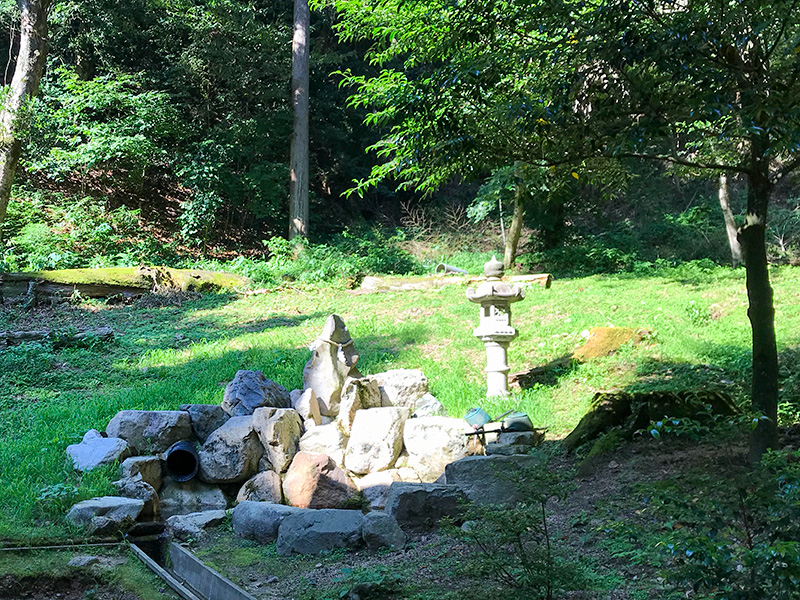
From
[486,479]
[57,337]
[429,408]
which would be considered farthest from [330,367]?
[57,337]

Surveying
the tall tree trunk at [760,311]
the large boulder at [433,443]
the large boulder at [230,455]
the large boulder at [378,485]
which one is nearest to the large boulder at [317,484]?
the large boulder at [378,485]

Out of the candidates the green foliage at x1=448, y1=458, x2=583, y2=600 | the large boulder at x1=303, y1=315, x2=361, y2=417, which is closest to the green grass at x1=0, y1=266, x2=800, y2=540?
the large boulder at x1=303, y1=315, x2=361, y2=417

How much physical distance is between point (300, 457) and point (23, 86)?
32.6ft

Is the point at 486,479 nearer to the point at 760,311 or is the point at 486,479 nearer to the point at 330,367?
the point at 760,311

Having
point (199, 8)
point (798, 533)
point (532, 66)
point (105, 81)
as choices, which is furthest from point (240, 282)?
point (798, 533)

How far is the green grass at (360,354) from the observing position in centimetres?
681

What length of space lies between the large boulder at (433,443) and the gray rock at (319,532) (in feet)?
5.19

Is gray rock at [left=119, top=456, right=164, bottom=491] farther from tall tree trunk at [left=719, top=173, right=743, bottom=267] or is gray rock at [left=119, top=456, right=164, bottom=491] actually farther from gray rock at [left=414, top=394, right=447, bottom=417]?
tall tree trunk at [left=719, top=173, right=743, bottom=267]

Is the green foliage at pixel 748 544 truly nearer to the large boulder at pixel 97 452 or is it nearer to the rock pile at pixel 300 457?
the rock pile at pixel 300 457

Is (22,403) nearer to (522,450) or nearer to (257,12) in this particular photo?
(522,450)

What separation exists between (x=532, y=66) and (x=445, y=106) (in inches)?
42.3

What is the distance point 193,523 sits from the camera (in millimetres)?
5711

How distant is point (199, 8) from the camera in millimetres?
19234

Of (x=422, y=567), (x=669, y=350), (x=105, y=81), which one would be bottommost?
(x=422, y=567)
